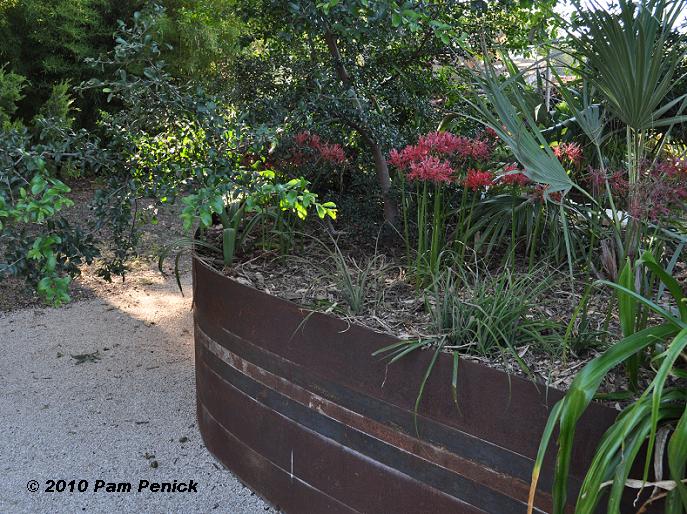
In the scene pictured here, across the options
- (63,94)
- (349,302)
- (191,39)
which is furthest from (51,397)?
(191,39)

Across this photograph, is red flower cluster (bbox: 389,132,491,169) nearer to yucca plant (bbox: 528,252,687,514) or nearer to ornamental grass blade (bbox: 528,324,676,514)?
yucca plant (bbox: 528,252,687,514)

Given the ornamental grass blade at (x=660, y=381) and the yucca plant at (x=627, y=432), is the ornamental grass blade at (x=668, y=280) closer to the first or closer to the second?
the yucca plant at (x=627, y=432)

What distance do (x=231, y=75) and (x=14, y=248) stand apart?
141 centimetres

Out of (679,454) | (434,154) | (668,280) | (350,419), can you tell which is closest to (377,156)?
(434,154)

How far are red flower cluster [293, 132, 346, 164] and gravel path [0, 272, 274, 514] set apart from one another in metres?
1.25

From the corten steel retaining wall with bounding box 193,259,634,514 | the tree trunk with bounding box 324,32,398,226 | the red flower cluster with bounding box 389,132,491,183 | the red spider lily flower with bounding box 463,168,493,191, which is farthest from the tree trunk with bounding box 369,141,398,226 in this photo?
the corten steel retaining wall with bounding box 193,259,634,514

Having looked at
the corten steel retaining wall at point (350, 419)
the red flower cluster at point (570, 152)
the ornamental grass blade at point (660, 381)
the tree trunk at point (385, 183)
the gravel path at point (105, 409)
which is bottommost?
the gravel path at point (105, 409)

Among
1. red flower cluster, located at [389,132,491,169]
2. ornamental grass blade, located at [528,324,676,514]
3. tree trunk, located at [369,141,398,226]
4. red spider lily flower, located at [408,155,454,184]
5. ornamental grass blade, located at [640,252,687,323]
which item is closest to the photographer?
ornamental grass blade, located at [528,324,676,514]

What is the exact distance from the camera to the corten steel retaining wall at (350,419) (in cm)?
177

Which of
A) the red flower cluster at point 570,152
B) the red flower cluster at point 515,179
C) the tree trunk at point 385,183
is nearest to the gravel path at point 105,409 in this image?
the tree trunk at point 385,183

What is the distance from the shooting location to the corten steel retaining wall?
5.82 feet

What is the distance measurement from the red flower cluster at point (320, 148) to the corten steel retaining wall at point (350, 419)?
64cm

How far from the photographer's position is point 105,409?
10.5 feet

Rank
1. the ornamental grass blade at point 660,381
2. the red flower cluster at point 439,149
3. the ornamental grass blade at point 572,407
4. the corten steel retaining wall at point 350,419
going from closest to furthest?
the ornamental grass blade at point 660,381 → the ornamental grass blade at point 572,407 → the corten steel retaining wall at point 350,419 → the red flower cluster at point 439,149
